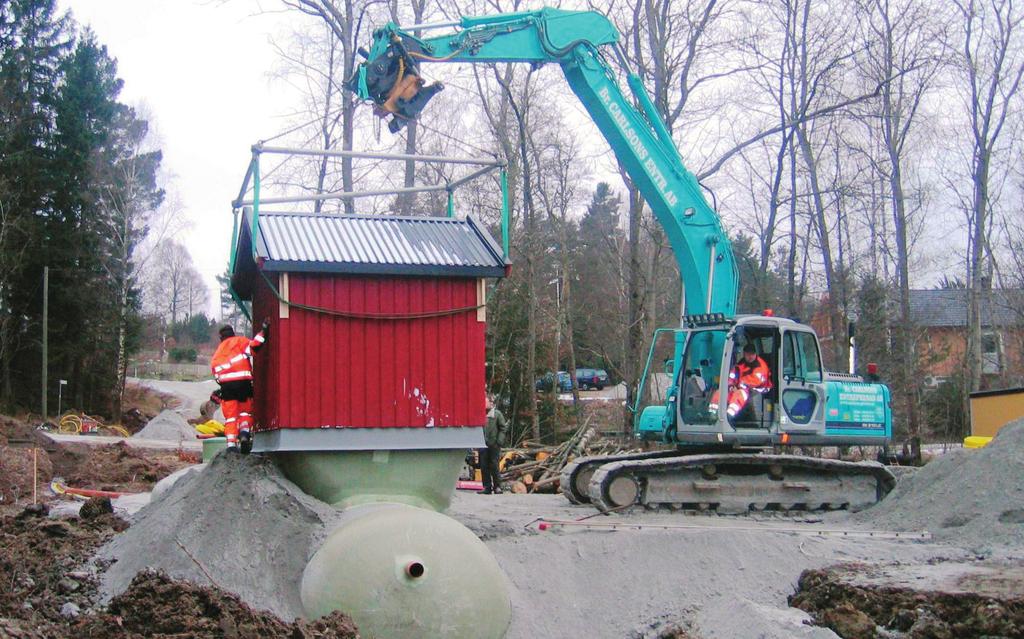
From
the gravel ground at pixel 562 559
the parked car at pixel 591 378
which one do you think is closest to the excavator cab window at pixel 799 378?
the gravel ground at pixel 562 559

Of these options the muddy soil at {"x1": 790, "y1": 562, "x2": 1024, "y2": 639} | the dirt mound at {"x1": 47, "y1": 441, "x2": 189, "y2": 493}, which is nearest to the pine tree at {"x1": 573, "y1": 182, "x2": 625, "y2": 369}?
the dirt mound at {"x1": 47, "y1": 441, "x2": 189, "y2": 493}

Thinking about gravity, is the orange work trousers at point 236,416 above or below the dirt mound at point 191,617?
above

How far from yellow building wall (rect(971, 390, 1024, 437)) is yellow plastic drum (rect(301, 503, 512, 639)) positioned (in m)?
14.5

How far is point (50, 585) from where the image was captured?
8211 millimetres

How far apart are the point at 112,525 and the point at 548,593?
5.61 meters

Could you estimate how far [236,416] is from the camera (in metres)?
10.2

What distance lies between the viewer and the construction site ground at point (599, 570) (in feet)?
23.8

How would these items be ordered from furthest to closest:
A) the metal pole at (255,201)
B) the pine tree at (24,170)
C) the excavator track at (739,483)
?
the pine tree at (24,170) < the excavator track at (739,483) < the metal pole at (255,201)

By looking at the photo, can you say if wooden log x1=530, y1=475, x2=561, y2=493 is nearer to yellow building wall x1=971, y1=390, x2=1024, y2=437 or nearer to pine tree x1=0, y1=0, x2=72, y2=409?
yellow building wall x1=971, y1=390, x2=1024, y2=437

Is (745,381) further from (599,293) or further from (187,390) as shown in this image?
(187,390)

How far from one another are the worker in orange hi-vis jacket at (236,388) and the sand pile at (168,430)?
23.1 m

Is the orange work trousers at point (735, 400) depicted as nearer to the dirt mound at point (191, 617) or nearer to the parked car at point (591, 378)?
the dirt mound at point (191, 617)

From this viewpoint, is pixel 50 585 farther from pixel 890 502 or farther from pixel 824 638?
pixel 890 502

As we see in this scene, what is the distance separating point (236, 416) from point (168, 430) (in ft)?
79.0
